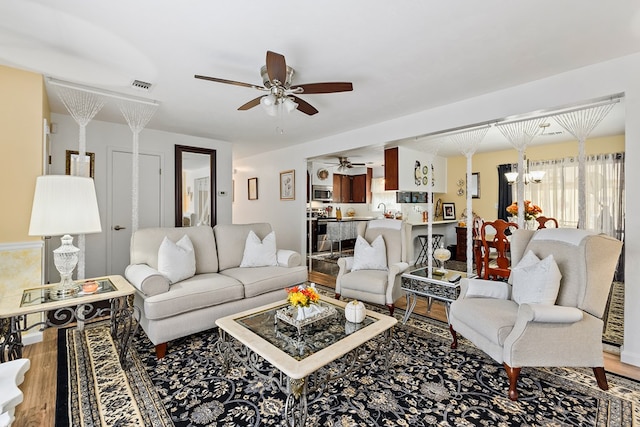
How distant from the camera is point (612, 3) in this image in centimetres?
176

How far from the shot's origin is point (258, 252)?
3.57 m

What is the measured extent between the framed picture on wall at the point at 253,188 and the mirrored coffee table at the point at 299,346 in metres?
4.61

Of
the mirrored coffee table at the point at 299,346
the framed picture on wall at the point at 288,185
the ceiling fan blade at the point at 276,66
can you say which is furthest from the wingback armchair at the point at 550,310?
the framed picture on wall at the point at 288,185

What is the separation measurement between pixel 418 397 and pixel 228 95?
327 cm

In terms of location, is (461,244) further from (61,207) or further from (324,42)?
(61,207)

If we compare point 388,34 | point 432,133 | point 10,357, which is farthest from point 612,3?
point 10,357

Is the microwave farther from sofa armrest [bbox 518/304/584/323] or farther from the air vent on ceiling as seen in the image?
sofa armrest [bbox 518/304/584/323]

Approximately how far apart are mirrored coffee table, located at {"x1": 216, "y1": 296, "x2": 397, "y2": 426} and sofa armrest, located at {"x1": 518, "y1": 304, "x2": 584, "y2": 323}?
33.3 inches

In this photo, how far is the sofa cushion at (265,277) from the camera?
9.88 ft

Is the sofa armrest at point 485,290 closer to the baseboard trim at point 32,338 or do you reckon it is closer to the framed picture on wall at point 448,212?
the baseboard trim at point 32,338

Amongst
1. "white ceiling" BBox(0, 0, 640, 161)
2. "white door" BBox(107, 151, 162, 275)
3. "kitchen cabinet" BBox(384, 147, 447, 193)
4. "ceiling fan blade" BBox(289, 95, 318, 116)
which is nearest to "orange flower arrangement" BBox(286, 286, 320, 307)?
"ceiling fan blade" BBox(289, 95, 318, 116)

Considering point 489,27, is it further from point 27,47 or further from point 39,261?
point 39,261

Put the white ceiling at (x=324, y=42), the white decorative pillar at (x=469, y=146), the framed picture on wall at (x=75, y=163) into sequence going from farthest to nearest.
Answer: the framed picture on wall at (x=75, y=163) < the white decorative pillar at (x=469, y=146) < the white ceiling at (x=324, y=42)

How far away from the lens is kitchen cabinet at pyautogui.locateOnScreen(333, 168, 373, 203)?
8.14m
